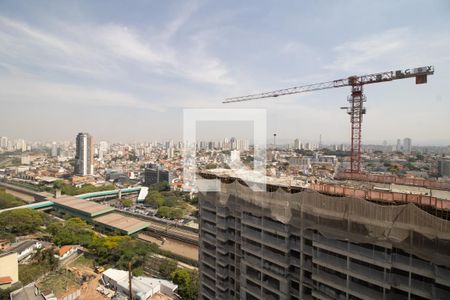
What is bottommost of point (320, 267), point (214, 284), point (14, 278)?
point (14, 278)

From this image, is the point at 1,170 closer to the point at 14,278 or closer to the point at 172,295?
the point at 14,278

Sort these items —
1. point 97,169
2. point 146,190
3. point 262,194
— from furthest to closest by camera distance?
1. point 97,169
2. point 146,190
3. point 262,194

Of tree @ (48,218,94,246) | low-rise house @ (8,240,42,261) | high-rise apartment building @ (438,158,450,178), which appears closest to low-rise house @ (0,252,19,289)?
low-rise house @ (8,240,42,261)

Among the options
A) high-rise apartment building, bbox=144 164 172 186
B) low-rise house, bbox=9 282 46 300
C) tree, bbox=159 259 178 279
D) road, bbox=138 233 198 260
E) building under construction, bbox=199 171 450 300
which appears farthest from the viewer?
high-rise apartment building, bbox=144 164 172 186

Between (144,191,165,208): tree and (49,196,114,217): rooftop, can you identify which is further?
(144,191,165,208): tree

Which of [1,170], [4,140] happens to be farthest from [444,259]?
[4,140]

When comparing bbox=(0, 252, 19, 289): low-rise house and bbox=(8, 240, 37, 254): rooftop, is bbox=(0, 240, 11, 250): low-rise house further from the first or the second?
bbox=(0, 252, 19, 289): low-rise house

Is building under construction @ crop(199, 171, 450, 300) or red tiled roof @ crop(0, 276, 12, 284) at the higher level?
building under construction @ crop(199, 171, 450, 300)

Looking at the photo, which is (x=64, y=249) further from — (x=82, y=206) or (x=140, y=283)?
(x=82, y=206)
